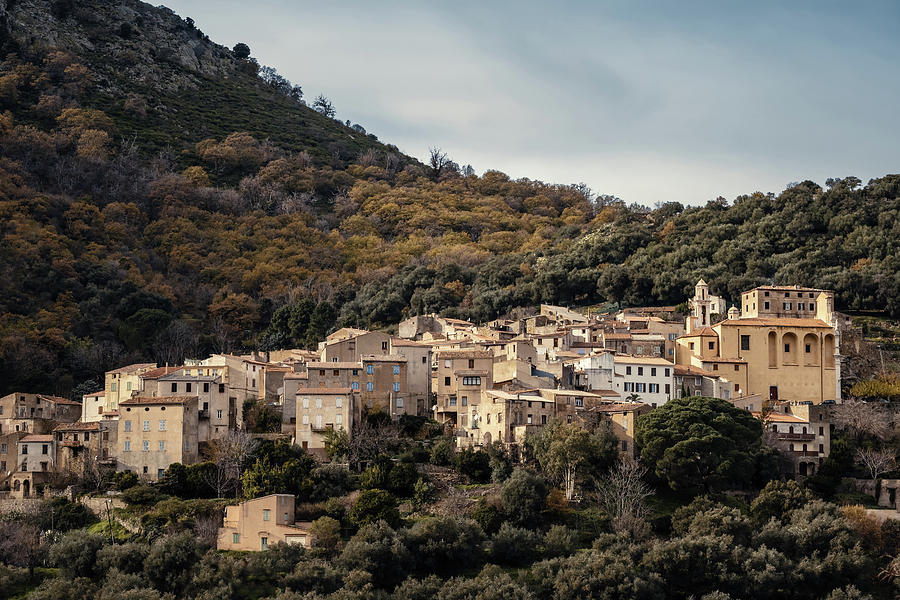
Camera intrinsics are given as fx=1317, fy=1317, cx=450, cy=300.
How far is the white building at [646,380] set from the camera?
61.2 meters

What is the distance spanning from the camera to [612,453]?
5412cm

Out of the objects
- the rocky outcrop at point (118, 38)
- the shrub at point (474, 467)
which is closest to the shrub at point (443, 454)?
the shrub at point (474, 467)

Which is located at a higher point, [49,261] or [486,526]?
[49,261]

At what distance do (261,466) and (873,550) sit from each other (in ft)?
79.2

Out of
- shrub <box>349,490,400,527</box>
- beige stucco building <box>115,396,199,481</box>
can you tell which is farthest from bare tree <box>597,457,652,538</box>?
beige stucco building <box>115,396,199,481</box>

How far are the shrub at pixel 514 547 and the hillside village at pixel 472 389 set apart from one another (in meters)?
5.49

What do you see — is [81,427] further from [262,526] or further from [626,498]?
[626,498]

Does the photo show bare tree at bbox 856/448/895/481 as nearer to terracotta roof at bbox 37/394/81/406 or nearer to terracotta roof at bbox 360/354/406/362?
terracotta roof at bbox 360/354/406/362

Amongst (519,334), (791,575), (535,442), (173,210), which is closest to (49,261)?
(173,210)

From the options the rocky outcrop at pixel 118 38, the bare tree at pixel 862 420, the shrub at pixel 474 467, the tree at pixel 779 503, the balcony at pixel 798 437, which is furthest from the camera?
the rocky outcrop at pixel 118 38

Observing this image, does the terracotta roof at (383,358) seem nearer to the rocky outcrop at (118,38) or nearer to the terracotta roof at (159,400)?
the terracotta roof at (159,400)

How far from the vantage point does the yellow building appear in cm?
6550

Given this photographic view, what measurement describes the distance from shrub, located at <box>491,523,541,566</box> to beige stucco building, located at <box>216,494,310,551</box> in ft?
23.4

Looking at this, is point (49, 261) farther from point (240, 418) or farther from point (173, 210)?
point (240, 418)
